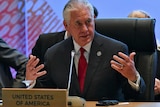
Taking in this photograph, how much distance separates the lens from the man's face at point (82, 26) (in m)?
2.31

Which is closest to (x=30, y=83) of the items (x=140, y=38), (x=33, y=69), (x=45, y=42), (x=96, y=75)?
(x=33, y=69)

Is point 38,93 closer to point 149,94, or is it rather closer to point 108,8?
point 149,94

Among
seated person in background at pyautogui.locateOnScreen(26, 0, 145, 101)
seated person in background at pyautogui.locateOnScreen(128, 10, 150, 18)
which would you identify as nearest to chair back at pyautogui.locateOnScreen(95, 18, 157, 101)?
seated person in background at pyautogui.locateOnScreen(26, 0, 145, 101)

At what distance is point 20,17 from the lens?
4387 mm

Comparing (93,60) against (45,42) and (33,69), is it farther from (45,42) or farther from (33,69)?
(45,42)

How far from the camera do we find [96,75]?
2.27 m

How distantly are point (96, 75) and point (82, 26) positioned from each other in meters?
0.33

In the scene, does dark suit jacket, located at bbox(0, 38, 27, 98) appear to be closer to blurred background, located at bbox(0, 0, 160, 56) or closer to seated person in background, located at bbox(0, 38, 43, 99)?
seated person in background, located at bbox(0, 38, 43, 99)

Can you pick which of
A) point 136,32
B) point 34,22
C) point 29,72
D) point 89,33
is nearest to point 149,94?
point 136,32

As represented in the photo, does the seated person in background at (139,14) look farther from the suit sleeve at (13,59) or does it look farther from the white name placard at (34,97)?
the white name placard at (34,97)

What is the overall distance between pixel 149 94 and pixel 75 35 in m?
0.64

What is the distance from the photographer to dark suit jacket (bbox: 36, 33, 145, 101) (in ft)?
7.36

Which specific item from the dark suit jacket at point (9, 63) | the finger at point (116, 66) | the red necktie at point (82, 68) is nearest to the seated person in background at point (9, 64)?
the dark suit jacket at point (9, 63)

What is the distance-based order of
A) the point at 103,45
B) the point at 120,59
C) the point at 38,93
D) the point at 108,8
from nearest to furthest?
1. the point at 38,93
2. the point at 120,59
3. the point at 103,45
4. the point at 108,8
